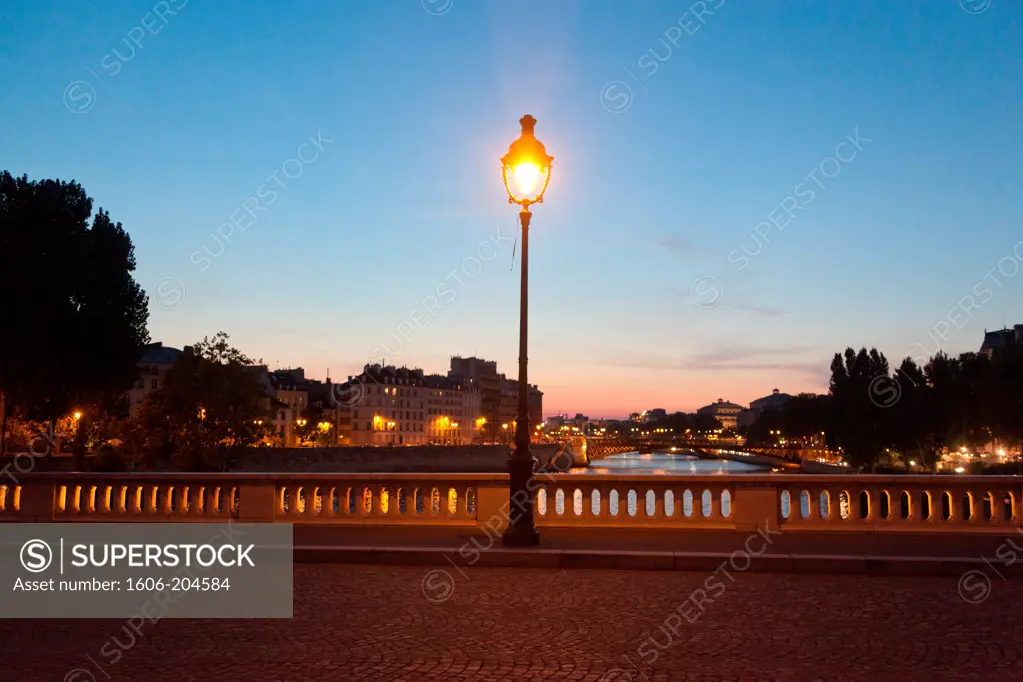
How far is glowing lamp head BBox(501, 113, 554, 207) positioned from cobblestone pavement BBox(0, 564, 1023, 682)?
6163 mm

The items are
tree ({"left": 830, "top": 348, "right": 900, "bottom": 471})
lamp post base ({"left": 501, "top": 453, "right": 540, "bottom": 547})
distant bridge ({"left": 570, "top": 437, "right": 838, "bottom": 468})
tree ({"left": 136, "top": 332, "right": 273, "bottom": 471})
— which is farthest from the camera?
distant bridge ({"left": 570, "top": 437, "right": 838, "bottom": 468})

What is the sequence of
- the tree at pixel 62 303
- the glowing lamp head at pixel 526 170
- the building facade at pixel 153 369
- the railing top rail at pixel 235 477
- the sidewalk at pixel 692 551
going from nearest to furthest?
the sidewalk at pixel 692 551, the glowing lamp head at pixel 526 170, the railing top rail at pixel 235 477, the tree at pixel 62 303, the building facade at pixel 153 369

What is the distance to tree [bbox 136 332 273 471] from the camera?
197 ft

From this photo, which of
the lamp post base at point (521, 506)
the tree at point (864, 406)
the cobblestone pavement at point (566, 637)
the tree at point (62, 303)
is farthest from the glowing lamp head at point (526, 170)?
the tree at point (864, 406)

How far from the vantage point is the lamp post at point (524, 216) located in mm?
13209

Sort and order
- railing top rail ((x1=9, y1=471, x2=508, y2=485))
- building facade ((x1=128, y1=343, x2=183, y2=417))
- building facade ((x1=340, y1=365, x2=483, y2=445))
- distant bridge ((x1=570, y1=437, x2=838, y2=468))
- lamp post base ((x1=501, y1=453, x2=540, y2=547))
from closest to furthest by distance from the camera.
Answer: lamp post base ((x1=501, y1=453, x2=540, y2=547)), railing top rail ((x1=9, y1=471, x2=508, y2=485)), building facade ((x1=128, y1=343, x2=183, y2=417)), distant bridge ((x1=570, y1=437, x2=838, y2=468)), building facade ((x1=340, y1=365, x2=483, y2=445))

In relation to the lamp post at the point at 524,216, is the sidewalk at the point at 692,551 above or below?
below

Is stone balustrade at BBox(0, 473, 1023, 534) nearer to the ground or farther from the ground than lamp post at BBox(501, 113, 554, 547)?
nearer to the ground

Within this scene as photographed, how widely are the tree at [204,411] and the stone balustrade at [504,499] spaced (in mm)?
45520

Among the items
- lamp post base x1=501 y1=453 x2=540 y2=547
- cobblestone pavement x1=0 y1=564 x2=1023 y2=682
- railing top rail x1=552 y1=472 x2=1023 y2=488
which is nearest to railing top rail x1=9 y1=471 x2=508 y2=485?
lamp post base x1=501 y1=453 x2=540 y2=547

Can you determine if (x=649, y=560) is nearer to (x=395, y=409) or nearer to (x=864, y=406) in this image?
(x=864, y=406)

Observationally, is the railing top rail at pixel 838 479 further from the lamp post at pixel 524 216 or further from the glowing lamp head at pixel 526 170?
the glowing lamp head at pixel 526 170

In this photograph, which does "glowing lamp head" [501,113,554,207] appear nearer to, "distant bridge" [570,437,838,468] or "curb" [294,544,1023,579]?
"curb" [294,544,1023,579]

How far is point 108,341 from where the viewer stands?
36.0 meters
